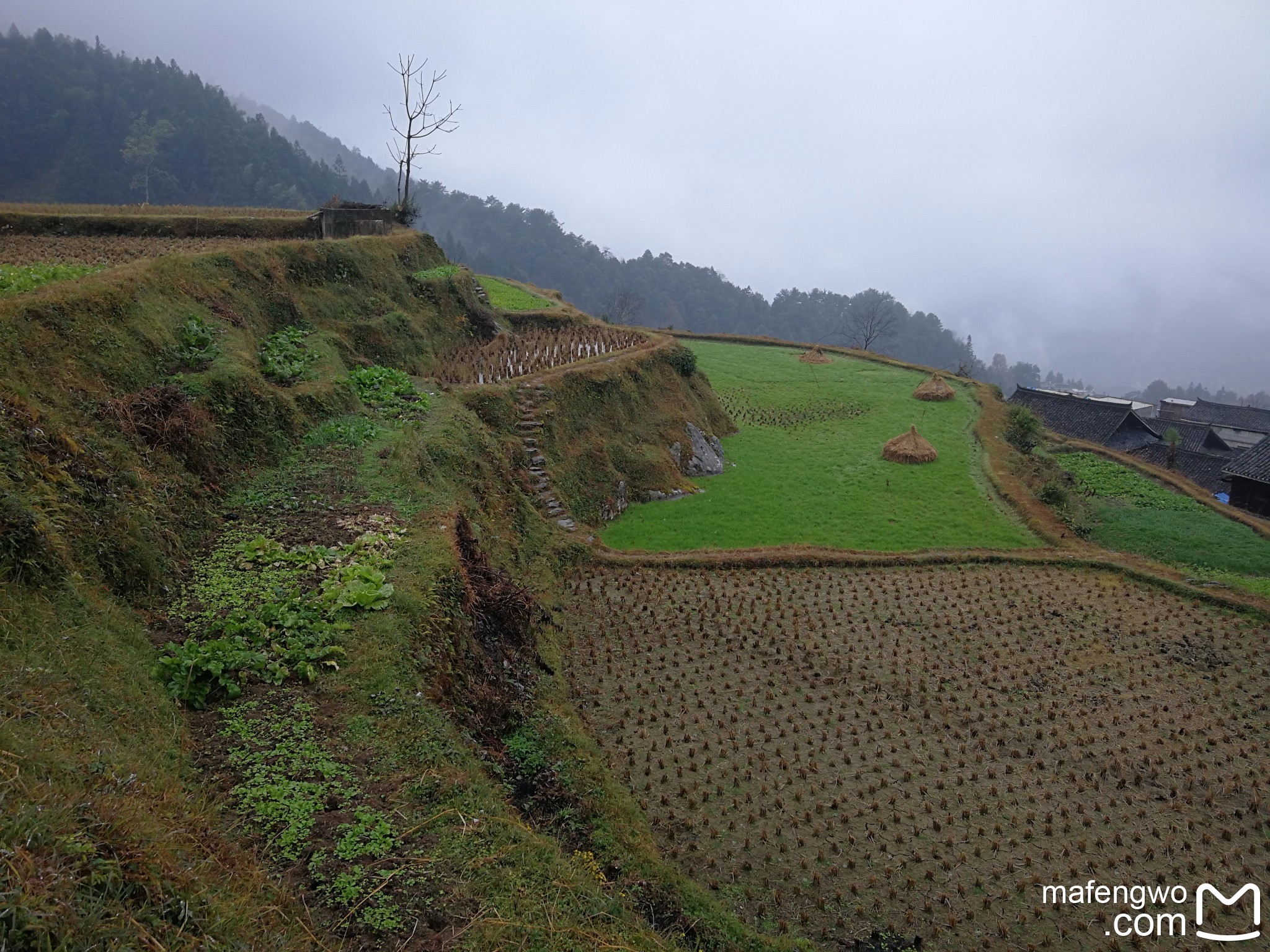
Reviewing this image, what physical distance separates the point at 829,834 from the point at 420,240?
20541 millimetres

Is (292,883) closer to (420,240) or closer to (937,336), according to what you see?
(420,240)

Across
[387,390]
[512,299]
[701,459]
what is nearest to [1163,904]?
[387,390]

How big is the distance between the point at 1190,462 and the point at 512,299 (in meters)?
34.7

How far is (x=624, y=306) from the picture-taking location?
62.7 metres

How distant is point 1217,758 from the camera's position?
365 inches

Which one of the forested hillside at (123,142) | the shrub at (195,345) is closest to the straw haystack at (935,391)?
the shrub at (195,345)

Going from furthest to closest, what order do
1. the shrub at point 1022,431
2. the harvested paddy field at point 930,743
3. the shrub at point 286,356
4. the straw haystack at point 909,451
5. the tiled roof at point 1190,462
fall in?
the tiled roof at point 1190,462
the shrub at point 1022,431
the straw haystack at point 909,451
the shrub at point 286,356
the harvested paddy field at point 930,743

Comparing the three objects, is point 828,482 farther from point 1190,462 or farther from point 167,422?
point 1190,462

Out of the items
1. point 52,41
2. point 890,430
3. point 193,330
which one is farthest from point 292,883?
point 52,41

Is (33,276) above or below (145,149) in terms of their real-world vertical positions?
below

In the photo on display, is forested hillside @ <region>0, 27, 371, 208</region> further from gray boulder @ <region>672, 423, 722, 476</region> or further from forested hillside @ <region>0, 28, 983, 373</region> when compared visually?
gray boulder @ <region>672, 423, 722, 476</region>

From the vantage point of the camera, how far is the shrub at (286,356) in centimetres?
1253

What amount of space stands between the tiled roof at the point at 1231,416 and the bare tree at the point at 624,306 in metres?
43.0

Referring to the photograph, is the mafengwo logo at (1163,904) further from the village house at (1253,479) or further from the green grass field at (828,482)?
the village house at (1253,479)
